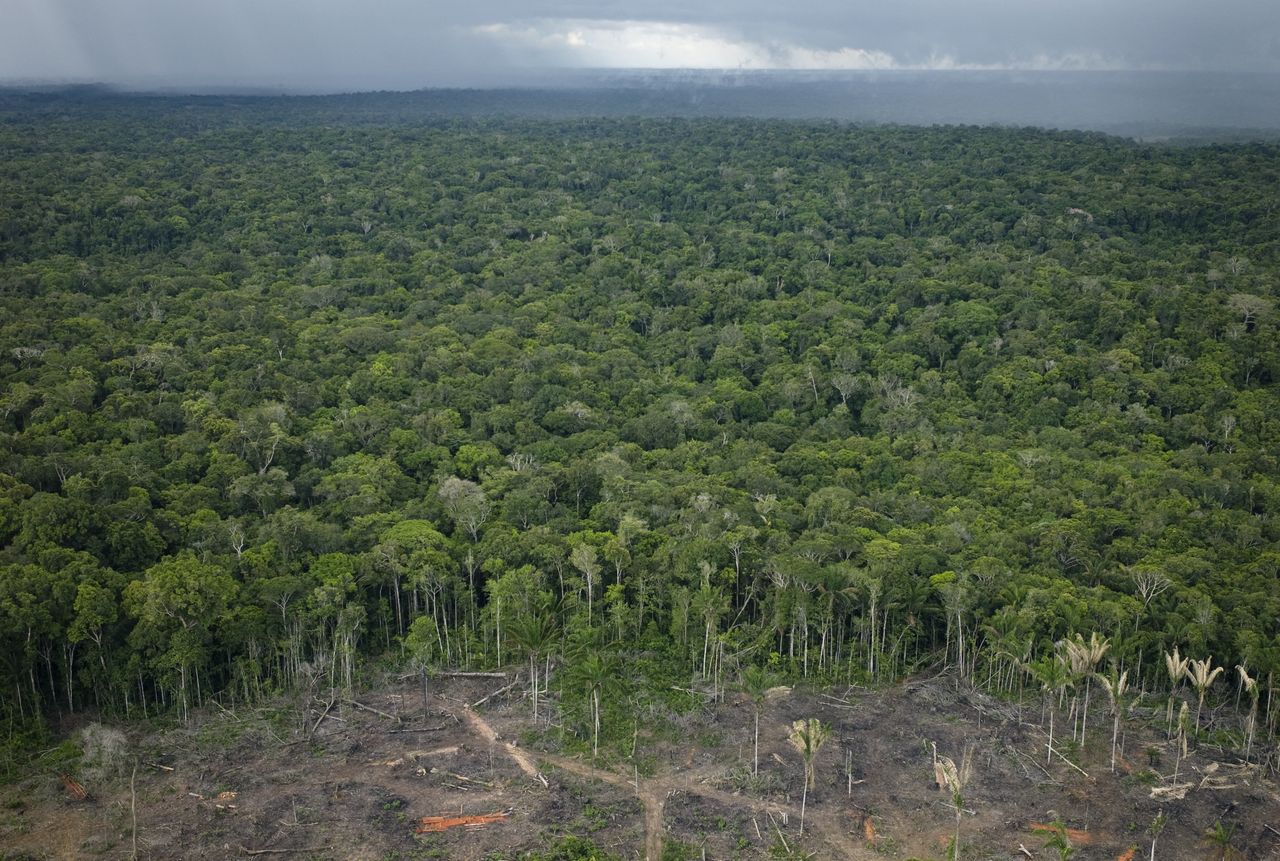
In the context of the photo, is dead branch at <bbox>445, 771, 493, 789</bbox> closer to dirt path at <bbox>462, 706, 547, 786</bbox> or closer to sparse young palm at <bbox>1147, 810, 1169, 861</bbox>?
dirt path at <bbox>462, 706, 547, 786</bbox>

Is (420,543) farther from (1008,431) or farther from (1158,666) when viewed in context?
(1008,431)

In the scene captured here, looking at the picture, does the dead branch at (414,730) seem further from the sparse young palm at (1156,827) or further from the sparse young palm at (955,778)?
the sparse young palm at (1156,827)

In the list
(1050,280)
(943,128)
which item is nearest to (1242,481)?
(1050,280)

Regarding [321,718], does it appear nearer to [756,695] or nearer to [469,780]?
[469,780]

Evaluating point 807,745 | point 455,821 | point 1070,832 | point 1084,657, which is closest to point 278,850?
point 455,821

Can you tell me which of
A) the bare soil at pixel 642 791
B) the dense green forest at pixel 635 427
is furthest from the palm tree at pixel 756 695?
the dense green forest at pixel 635 427
